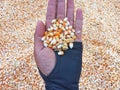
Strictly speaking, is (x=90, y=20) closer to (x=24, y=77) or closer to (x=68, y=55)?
(x=24, y=77)

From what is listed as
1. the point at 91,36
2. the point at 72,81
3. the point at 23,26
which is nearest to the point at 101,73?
the point at 91,36

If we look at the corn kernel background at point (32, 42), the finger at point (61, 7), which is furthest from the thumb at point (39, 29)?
the corn kernel background at point (32, 42)

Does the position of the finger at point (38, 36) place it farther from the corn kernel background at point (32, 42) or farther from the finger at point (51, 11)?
the corn kernel background at point (32, 42)

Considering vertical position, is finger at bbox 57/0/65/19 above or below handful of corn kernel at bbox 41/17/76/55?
above

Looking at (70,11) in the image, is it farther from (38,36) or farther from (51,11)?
(38,36)

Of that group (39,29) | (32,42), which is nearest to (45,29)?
(39,29)

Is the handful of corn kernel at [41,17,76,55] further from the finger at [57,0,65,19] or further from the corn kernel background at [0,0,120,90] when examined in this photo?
the corn kernel background at [0,0,120,90]

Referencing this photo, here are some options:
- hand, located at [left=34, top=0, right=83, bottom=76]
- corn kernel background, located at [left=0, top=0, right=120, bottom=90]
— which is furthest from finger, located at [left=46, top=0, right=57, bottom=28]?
corn kernel background, located at [left=0, top=0, right=120, bottom=90]
